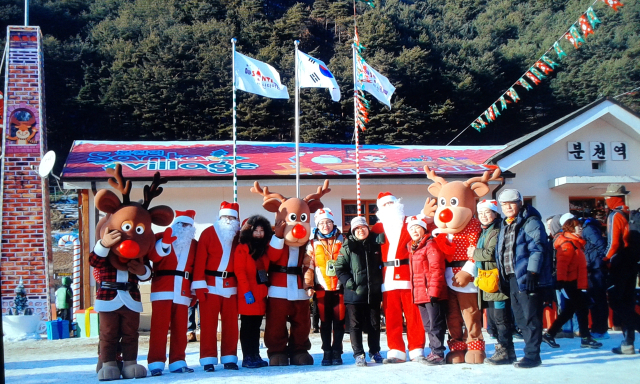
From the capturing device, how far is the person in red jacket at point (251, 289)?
700cm

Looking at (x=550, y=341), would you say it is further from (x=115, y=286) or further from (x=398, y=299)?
(x=115, y=286)

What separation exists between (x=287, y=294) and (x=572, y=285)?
3.82 metres

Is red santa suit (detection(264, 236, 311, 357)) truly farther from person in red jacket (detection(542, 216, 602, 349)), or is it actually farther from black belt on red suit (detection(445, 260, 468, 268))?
person in red jacket (detection(542, 216, 602, 349))

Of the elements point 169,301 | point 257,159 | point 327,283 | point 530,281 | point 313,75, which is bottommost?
point 169,301

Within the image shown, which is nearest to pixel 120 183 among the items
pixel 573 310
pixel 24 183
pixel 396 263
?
pixel 396 263

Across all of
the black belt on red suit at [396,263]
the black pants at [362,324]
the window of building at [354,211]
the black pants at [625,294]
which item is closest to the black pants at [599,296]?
the black pants at [625,294]

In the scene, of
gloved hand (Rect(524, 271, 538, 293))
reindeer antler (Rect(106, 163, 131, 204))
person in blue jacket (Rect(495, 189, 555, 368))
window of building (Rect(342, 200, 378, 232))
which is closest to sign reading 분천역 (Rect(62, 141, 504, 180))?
window of building (Rect(342, 200, 378, 232))

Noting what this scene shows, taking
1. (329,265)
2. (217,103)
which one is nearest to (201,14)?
(217,103)

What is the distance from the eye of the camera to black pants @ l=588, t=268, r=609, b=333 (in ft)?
27.8

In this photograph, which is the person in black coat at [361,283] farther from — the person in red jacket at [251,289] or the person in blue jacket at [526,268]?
the person in blue jacket at [526,268]

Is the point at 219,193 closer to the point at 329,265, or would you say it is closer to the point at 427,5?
the point at 329,265

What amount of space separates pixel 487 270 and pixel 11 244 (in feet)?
30.9

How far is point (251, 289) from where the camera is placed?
23.1 feet

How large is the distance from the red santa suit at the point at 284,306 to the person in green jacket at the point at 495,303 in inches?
79.0
